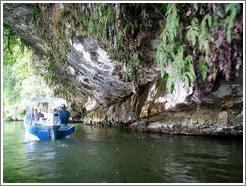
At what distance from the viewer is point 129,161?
1116cm

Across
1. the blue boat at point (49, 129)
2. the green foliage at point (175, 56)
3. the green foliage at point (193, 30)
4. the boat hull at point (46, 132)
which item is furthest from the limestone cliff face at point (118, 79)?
the green foliage at point (193, 30)

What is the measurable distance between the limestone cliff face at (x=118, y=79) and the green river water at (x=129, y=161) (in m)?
1.37

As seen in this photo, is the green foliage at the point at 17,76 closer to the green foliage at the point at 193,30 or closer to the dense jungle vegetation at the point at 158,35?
the dense jungle vegetation at the point at 158,35

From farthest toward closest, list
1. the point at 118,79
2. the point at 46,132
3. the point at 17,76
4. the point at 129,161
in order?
1. the point at 17,76
2. the point at 46,132
3. the point at 118,79
4. the point at 129,161

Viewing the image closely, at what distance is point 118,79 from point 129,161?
21.2 feet

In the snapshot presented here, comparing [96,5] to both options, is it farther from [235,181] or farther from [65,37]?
[235,181]

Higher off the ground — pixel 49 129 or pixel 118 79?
pixel 118 79

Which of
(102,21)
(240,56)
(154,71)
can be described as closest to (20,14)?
(102,21)

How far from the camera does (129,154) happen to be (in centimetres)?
1261

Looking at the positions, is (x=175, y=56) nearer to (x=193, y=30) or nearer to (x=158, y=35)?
(x=193, y=30)

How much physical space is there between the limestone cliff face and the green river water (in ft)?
4.49

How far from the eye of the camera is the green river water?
9000mm

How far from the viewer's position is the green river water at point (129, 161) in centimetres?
900

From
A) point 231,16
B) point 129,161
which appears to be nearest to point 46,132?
point 129,161
